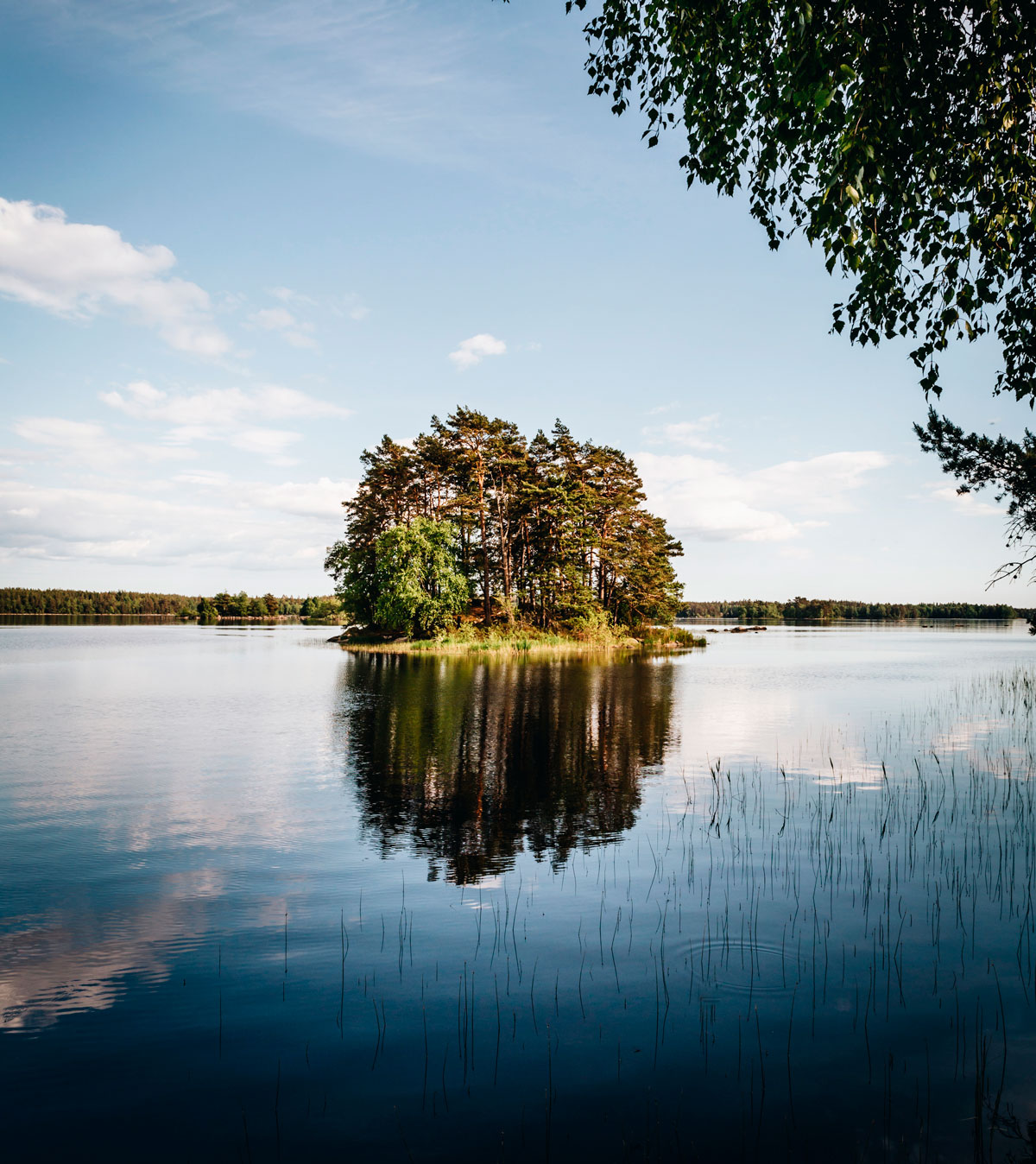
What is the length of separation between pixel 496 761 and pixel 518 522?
50731 millimetres

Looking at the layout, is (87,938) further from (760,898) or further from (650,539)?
(650,539)

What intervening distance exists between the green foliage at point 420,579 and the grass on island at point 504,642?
5.78ft

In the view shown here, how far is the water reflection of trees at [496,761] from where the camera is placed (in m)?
10.8

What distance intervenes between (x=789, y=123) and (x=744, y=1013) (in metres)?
8.41

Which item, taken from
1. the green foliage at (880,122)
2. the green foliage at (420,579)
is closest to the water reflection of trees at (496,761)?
the green foliage at (880,122)

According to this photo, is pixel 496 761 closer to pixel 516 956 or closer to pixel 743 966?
pixel 516 956

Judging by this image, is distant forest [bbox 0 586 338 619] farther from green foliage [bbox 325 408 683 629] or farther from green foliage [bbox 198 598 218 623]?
green foliage [bbox 325 408 683 629]

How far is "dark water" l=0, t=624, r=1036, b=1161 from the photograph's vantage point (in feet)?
15.3

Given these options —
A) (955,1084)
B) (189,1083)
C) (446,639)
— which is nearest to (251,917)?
(189,1083)

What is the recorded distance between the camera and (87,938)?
717 centimetres

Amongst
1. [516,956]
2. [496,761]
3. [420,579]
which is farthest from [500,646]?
[516,956]

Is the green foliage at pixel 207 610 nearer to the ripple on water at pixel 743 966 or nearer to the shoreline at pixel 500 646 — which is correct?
the shoreline at pixel 500 646

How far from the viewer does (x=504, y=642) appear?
59062mm

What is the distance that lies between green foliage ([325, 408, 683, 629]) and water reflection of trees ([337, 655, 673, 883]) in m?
30.3
